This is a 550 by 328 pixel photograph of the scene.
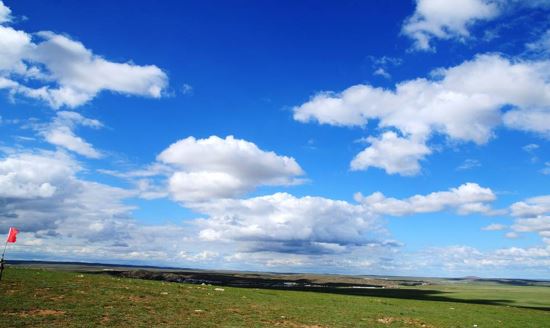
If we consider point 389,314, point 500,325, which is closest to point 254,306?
point 389,314

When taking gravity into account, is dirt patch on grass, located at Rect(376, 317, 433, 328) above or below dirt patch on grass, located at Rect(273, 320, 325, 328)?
below

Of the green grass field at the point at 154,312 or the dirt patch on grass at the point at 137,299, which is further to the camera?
the dirt patch on grass at the point at 137,299

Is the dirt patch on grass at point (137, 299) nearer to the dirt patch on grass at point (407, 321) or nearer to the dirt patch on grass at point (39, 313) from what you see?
the dirt patch on grass at point (39, 313)

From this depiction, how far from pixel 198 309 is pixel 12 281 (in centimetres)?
1733

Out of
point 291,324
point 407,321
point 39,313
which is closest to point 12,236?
point 39,313

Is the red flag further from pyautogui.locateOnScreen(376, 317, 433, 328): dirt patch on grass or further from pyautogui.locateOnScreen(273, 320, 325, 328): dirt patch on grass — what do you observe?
pyautogui.locateOnScreen(376, 317, 433, 328): dirt patch on grass

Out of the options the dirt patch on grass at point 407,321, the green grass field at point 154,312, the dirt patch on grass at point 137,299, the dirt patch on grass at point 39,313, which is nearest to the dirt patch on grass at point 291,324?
the green grass field at point 154,312

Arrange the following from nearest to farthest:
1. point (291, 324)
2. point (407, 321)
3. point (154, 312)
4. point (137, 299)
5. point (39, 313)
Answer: point (39, 313)
point (154, 312)
point (291, 324)
point (137, 299)
point (407, 321)

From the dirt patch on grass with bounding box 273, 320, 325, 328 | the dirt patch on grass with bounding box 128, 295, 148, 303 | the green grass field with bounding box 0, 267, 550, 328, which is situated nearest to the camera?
the green grass field with bounding box 0, 267, 550, 328

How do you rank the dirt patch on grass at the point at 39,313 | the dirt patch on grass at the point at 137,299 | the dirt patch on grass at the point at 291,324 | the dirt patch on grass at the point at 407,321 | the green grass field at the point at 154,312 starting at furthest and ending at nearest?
the dirt patch on grass at the point at 407,321
the dirt patch on grass at the point at 137,299
the dirt patch on grass at the point at 291,324
the green grass field at the point at 154,312
the dirt patch on grass at the point at 39,313

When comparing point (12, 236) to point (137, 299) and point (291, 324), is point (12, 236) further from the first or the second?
point (291, 324)

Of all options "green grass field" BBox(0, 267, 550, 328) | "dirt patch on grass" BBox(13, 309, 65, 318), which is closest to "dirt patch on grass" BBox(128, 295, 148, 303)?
"green grass field" BBox(0, 267, 550, 328)

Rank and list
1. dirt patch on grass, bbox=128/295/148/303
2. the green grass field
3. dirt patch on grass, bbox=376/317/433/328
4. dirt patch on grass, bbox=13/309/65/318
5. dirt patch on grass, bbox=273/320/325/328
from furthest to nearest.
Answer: dirt patch on grass, bbox=376/317/433/328, dirt patch on grass, bbox=128/295/148/303, dirt patch on grass, bbox=273/320/325/328, the green grass field, dirt patch on grass, bbox=13/309/65/318

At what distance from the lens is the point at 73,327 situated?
81.8ft
